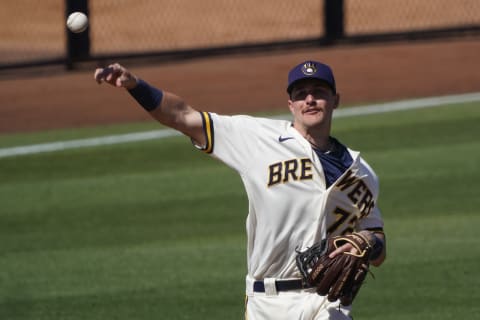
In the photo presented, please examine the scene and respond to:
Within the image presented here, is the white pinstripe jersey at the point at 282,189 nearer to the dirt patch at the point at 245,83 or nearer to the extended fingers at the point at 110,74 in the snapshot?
the extended fingers at the point at 110,74

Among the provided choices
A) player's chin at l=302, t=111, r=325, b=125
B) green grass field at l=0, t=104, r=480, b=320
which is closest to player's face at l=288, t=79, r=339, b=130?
player's chin at l=302, t=111, r=325, b=125

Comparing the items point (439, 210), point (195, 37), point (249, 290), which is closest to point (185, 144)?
point (439, 210)

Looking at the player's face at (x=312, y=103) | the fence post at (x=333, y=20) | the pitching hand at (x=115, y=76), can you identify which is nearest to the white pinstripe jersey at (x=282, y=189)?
the player's face at (x=312, y=103)

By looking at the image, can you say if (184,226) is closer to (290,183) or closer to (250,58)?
(290,183)

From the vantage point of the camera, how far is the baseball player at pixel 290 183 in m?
5.35

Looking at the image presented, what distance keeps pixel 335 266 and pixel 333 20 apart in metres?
11.0

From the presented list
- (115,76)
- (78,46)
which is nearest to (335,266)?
(115,76)

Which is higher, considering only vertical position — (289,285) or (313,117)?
(313,117)

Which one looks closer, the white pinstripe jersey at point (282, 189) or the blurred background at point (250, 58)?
the white pinstripe jersey at point (282, 189)

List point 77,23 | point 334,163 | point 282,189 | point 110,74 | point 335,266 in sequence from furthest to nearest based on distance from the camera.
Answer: point 77,23
point 334,163
point 282,189
point 335,266
point 110,74

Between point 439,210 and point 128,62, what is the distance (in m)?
7.22

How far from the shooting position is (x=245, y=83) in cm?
1474

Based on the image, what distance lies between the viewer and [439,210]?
971 cm

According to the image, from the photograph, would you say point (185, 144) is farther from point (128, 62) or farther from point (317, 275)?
point (317, 275)
